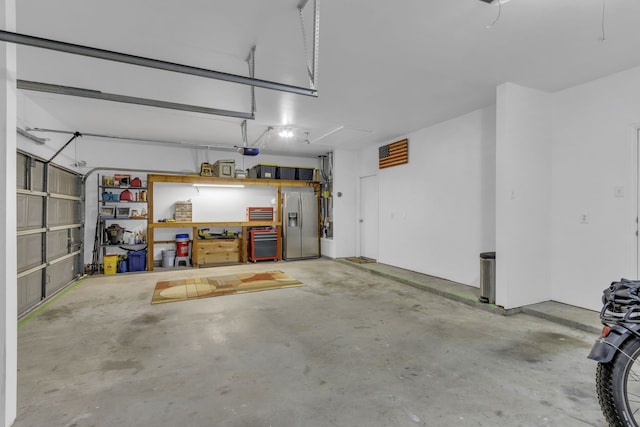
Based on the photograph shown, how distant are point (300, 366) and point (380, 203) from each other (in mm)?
5313

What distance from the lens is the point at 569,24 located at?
8.97 feet

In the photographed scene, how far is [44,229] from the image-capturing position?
4496mm

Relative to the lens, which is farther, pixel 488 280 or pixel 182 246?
pixel 182 246

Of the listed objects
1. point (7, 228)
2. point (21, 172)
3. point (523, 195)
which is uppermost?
point (21, 172)

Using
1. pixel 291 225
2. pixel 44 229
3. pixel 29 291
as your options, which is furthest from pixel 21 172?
pixel 291 225

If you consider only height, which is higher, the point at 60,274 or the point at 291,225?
the point at 291,225

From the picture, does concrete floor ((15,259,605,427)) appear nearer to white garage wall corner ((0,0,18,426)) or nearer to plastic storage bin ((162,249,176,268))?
white garage wall corner ((0,0,18,426))

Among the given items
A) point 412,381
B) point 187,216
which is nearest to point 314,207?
point 187,216

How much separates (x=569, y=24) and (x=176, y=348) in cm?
477

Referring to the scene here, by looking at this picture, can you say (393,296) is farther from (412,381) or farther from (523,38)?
(523,38)

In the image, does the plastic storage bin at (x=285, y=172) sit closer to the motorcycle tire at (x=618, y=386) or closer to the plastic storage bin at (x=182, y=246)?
the plastic storage bin at (x=182, y=246)

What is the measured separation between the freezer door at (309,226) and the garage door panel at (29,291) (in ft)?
18.0

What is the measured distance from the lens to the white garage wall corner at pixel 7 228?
188 centimetres

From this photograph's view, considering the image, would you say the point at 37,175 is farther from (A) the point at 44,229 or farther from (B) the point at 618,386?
(B) the point at 618,386
